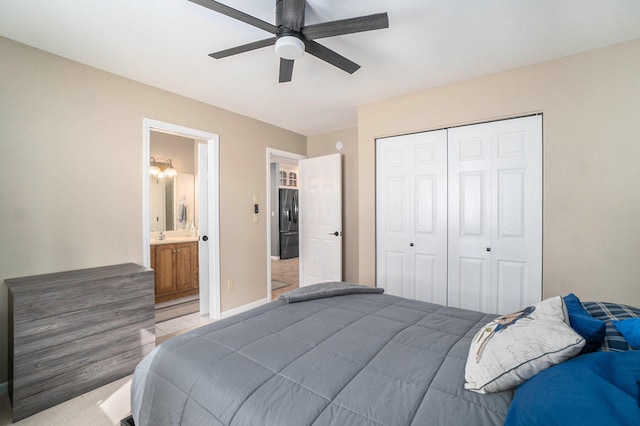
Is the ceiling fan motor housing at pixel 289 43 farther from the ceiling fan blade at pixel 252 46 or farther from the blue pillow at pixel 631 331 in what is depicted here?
the blue pillow at pixel 631 331

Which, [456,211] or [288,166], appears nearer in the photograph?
[456,211]

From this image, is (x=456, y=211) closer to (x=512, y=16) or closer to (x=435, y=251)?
(x=435, y=251)

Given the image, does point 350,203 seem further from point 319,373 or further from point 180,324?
point 319,373

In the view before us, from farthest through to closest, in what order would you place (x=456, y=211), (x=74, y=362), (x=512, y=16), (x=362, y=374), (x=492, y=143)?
(x=456, y=211) < (x=492, y=143) < (x=74, y=362) < (x=512, y=16) < (x=362, y=374)

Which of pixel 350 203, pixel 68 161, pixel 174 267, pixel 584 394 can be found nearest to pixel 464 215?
pixel 350 203

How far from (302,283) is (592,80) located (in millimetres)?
4063

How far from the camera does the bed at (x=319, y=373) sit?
2.97ft

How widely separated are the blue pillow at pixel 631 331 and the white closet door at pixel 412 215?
2085 millimetres

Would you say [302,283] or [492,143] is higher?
[492,143]

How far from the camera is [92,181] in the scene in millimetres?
2467

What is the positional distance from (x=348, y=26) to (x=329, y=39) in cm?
60

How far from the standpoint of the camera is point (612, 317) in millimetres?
1162

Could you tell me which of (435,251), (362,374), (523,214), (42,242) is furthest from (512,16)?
(42,242)

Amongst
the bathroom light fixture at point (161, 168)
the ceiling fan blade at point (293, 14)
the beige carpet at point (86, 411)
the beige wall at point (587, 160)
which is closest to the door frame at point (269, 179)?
the bathroom light fixture at point (161, 168)
